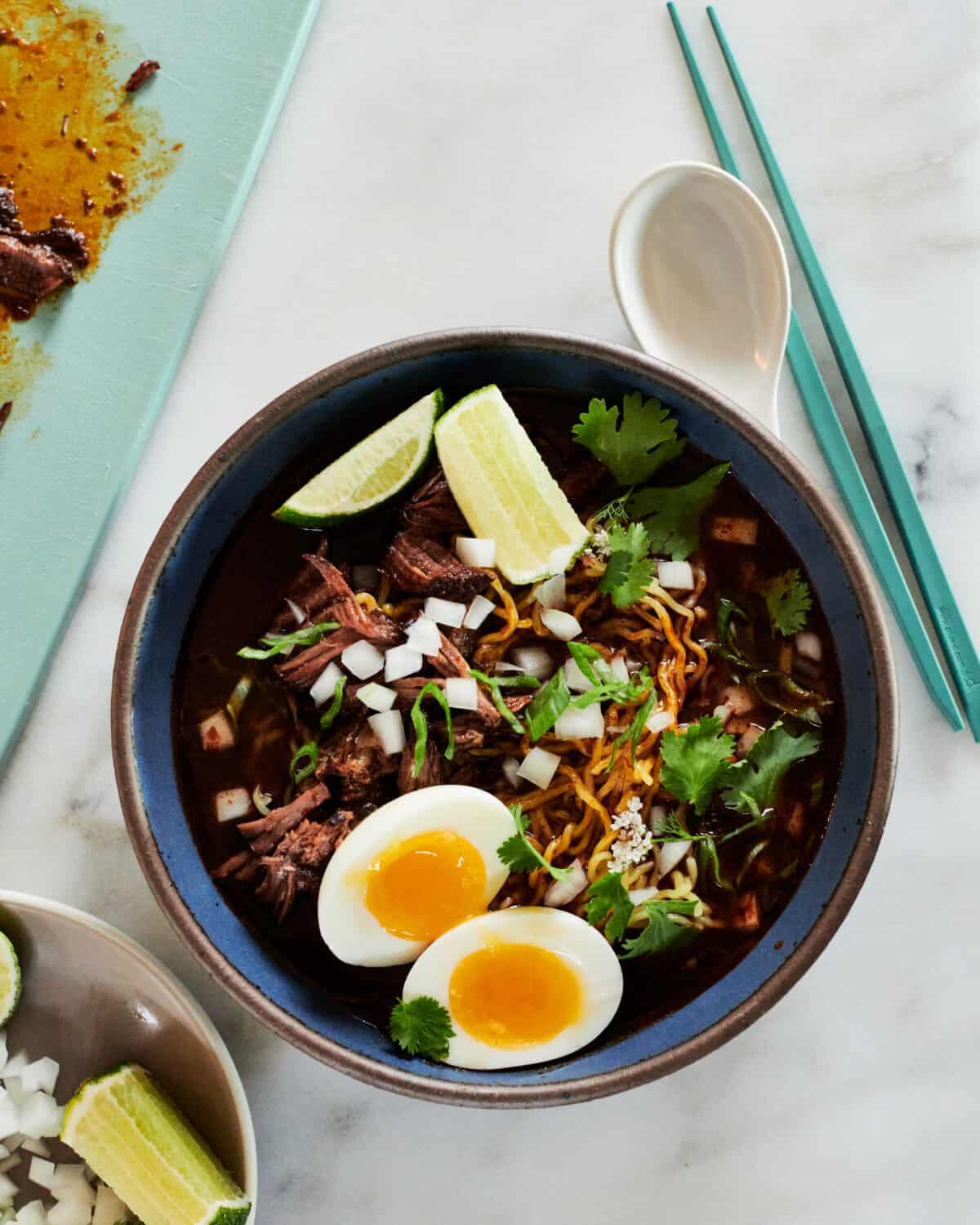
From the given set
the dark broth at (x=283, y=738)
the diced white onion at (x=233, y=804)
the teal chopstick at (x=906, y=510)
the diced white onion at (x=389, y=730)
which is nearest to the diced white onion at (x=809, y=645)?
the dark broth at (x=283, y=738)

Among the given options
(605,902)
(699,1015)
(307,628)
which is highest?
(307,628)

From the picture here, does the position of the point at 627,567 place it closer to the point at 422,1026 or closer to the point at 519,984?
the point at 519,984

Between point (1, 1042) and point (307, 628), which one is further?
point (1, 1042)

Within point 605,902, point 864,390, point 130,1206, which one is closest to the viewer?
point 605,902

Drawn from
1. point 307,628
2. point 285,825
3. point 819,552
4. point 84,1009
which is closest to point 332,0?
point 307,628

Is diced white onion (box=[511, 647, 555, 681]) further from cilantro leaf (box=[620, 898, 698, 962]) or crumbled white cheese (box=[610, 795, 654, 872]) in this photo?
cilantro leaf (box=[620, 898, 698, 962])

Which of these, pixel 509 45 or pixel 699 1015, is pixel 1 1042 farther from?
pixel 509 45

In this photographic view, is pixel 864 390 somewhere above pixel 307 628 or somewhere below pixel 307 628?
below
